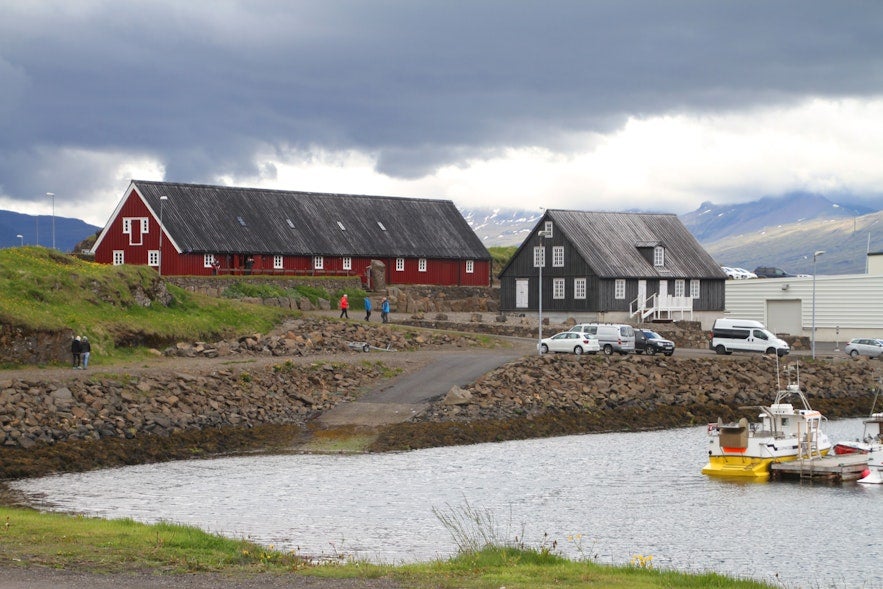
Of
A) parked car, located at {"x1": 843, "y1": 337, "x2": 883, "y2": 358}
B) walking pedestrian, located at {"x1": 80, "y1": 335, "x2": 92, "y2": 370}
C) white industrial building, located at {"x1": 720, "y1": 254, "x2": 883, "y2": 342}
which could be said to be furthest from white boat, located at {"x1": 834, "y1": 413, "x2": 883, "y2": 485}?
white industrial building, located at {"x1": 720, "y1": 254, "x2": 883, "y2": 342}

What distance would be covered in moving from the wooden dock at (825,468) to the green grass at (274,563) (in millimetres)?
22561

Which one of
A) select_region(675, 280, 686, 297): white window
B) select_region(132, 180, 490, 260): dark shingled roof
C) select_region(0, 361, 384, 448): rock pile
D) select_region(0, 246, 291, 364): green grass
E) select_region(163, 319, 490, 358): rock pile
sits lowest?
select_region(0, 361, 384, 448): rock pile

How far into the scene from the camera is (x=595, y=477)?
40.5 meters

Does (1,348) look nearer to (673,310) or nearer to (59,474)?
(59,474)

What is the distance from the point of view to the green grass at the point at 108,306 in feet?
180

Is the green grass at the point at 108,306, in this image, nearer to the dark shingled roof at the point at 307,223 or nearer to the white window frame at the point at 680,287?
the dark shingled roof at the point at 307,223

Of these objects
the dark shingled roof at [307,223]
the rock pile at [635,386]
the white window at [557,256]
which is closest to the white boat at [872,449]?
the rock pile at [635,386]

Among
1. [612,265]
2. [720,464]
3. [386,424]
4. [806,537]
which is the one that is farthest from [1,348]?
[612,265]

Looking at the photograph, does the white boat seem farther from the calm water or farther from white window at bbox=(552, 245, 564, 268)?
white window at bbox=(552, 245, 564, 268)

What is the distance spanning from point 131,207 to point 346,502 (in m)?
60.5

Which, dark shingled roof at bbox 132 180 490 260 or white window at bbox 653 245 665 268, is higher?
dark shingled roof at bbox 132 180 490 260

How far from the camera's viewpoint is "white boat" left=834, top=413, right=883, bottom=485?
42453 mm

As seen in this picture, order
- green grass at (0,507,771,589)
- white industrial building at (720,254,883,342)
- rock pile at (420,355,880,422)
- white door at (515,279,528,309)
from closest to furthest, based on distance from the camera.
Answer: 1. green grass at (0,507,771,589)
2. rock pile at (420,355,880,422)
3. white industrial building at (720,254,883,342)
4. white door at (515,279,528,309)

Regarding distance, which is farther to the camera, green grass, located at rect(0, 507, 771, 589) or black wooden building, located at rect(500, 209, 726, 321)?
black wooden building, located at rect(500, 209, 726, 321)
